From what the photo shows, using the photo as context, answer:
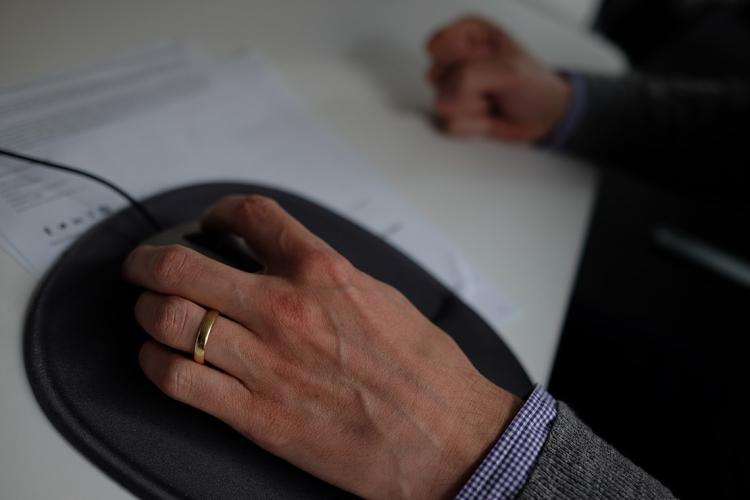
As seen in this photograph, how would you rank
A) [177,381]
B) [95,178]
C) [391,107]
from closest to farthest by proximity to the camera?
[177,381] < [95,178] < [391,107]

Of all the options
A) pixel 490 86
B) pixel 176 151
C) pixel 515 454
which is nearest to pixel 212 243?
pixel 176 151

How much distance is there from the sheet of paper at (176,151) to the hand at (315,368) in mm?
117

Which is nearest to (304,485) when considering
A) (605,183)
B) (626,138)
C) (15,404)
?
(15,404)

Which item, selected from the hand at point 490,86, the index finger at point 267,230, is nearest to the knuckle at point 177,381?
the index finger at point 267,230

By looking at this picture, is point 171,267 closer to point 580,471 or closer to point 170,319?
point 170,319

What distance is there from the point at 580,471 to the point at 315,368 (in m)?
0.21

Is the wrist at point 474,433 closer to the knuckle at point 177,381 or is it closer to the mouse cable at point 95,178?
the knuckle at point 177,381

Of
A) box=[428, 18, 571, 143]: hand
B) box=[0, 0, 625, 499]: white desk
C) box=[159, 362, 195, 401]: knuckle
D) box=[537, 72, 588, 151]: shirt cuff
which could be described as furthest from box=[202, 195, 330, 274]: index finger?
box=[537, 72, 588, 151]: shirt cuff

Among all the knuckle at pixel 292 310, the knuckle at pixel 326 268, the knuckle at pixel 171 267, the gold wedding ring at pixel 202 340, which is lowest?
the gold wedding ring at pixel 202 340

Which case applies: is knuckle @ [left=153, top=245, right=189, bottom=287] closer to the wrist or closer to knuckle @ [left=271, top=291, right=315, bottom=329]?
knuckle @ [left=271, top=291, right=315, bottom=329]

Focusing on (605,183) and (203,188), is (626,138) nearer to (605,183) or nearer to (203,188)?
(605,183)

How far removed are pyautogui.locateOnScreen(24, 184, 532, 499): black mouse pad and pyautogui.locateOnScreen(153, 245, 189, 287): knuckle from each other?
0.05 meters

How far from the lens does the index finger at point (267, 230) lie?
441 millimetres

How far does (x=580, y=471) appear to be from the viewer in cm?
41
